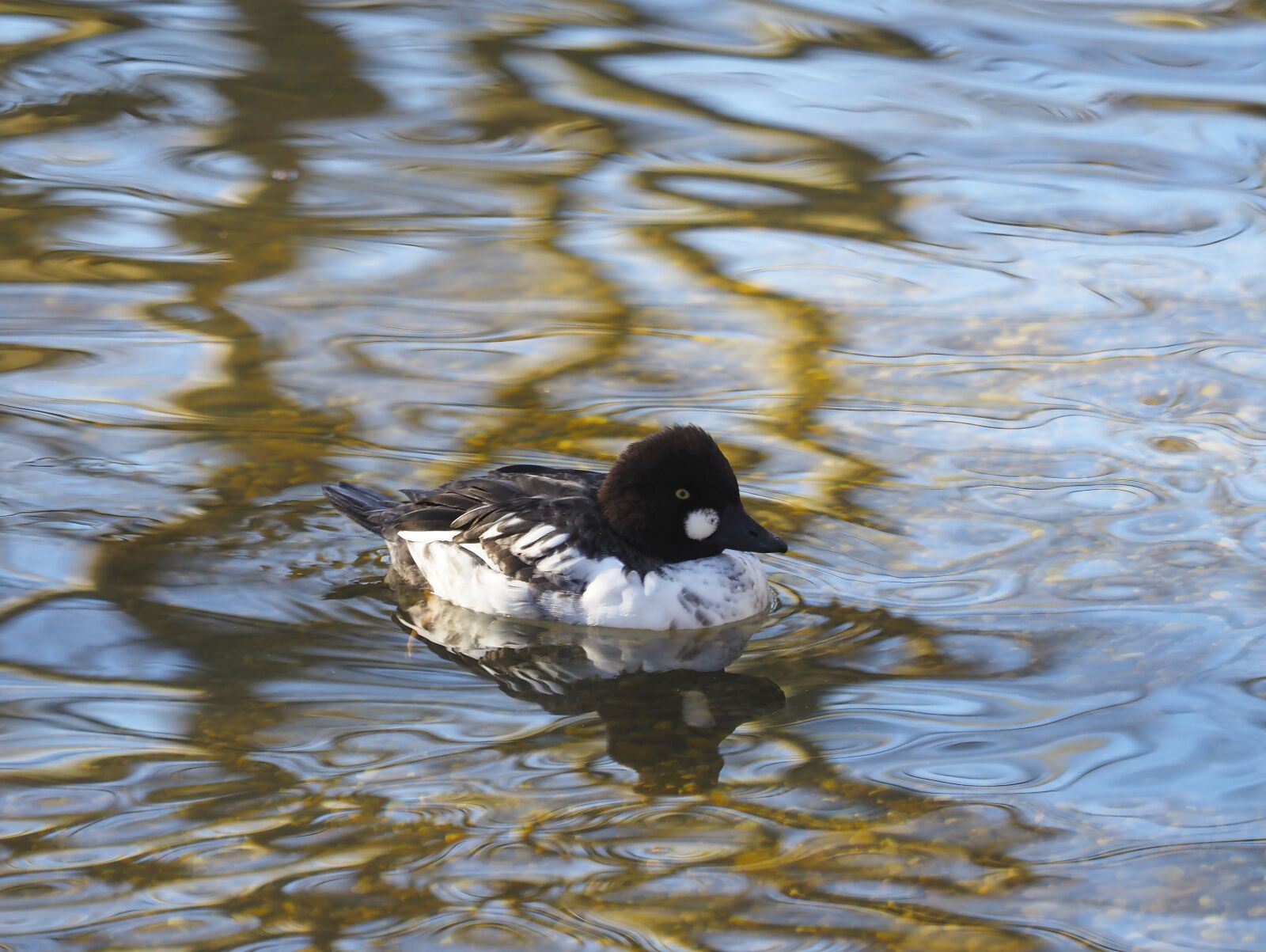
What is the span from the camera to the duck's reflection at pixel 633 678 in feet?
19.9

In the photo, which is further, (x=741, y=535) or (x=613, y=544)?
(x=613, y=544)

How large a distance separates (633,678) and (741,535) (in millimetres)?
675

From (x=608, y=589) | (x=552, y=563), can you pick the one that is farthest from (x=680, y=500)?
(x=552, y=563)

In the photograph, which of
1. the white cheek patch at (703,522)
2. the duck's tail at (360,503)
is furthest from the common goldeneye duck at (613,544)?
the duck's tail at (360,503)

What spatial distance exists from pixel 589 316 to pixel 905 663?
3.68 m

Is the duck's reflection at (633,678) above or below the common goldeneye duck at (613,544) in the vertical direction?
below

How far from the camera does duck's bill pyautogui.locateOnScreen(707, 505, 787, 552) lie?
680 cm

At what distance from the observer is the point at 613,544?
6996 millimetres

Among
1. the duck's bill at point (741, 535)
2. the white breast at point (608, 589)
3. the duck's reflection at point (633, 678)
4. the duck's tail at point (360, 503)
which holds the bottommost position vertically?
the duck's reflection at point (633, 678)

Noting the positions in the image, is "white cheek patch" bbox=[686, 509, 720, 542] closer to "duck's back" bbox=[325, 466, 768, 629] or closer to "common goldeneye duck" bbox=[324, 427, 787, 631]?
"common goldeneye duck" bbox=[324, 427, 787, 631]

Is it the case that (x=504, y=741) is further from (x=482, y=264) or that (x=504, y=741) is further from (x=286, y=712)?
(x=482, y=264)

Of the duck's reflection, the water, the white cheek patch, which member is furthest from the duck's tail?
the white cheek patch

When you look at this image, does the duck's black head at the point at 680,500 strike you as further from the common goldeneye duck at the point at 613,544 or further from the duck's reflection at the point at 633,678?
the duck's reflection at the point at 633,678

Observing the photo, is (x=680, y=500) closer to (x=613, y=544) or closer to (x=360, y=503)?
(x=613, y=544)
